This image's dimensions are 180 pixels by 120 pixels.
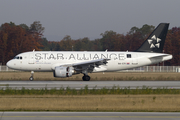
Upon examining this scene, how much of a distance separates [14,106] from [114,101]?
6036mm

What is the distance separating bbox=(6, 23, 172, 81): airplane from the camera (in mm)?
33938

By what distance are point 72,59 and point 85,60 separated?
5.59 feet

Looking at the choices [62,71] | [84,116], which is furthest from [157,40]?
[84,116]

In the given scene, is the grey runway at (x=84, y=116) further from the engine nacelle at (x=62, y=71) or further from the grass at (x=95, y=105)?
the engine nacelle at (x=62, y=71)

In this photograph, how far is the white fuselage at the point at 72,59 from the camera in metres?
34.8

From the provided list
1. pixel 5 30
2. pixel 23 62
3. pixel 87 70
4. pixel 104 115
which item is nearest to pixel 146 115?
pixel 104 115

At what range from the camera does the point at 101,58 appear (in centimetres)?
3612

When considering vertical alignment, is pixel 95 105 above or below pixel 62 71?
below

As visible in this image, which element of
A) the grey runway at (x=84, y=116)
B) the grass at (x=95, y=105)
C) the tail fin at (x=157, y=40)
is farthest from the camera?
the tail fin at (x=157, y=40)

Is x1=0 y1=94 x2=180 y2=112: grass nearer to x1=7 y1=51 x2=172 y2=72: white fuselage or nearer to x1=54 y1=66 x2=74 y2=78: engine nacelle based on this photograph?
x1=54 y1=66 x2=74 y2=78: engine nacelle

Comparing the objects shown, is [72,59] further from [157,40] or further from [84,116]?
[84,116]

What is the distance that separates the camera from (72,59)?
35.5 meters

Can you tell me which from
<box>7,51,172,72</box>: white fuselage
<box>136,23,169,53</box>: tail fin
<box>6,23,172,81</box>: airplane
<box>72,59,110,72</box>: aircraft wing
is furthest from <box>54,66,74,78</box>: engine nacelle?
<box>136,23,169,53</box>: tail fin

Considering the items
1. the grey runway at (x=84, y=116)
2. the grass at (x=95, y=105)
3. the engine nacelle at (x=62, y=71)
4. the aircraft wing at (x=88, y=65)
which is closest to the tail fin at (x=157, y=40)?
the aircraft wing at (x=88, y=65)
